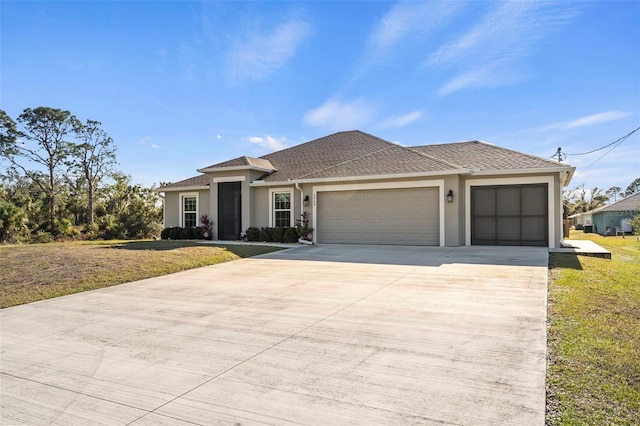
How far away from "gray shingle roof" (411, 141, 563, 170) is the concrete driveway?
695 cm

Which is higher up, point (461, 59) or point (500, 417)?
point (461, 59)

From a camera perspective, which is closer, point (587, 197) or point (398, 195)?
point (398, 195)

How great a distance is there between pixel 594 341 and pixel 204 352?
4.12 metres

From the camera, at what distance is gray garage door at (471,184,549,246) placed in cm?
1329

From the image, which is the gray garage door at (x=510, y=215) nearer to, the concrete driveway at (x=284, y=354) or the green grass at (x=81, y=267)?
the concrete driveway at (x=284, y=354)

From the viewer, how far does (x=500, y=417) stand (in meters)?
2.67

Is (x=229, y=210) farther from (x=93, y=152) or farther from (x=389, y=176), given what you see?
(x=93, y=152)

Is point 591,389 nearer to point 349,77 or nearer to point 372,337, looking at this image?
point 372,337

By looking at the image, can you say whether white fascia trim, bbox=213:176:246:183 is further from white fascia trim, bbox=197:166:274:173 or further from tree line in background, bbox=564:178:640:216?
tree line in background, bbox=564:178:640:216

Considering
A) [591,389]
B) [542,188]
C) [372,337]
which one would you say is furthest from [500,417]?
[542,188]

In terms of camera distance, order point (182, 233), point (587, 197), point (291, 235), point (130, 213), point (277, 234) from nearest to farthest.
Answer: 1. point (291, 235)
2. point (277, 234)
3. point (182, 233)
4. point (130, 213)
5. point (587, 197)

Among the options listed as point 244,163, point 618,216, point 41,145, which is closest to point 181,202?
point 244,163

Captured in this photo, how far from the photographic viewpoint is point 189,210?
19375mm

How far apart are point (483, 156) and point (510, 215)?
2.81 metres
